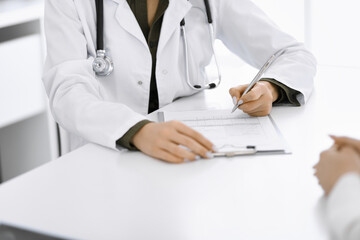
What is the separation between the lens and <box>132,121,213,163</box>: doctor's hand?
1196 mm

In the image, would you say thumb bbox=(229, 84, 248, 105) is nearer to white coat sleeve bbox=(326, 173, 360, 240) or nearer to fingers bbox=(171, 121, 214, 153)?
fingers bbox=(171, 121, 214, 153)

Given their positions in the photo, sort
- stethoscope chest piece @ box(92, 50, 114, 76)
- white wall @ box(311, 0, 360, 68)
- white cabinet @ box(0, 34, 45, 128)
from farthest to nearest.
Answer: white wall @ box(311, 0, 360, 68)
white cabinet @ box(0, 34, 45, 128)
stethoscope chest piece @ box(92, 50, 114, 76)

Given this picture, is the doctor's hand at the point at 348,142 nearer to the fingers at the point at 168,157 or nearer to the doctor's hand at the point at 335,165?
the doctor's hand at the point at 335,165

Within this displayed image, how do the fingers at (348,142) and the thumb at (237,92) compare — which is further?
the thumb at (237,92)

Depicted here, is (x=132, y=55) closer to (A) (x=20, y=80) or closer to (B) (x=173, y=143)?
(B) (x=173, y=143)

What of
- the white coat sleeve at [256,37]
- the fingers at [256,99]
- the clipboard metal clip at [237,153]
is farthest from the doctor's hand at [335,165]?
the white coat sleeve at [256,37]

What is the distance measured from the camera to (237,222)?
965 millimetres

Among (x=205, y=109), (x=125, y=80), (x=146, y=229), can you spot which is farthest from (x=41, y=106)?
(x=146, y=229)

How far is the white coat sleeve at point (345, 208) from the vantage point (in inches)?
33.5

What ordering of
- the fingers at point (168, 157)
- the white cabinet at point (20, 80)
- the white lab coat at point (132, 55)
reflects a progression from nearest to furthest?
1. the fingers at point (168, 157)
2. the white lab coat at point (132, 55)
3. the white cabinet at point (20, 80)

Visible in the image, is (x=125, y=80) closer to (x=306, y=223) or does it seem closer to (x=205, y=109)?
(x=205, y=109)

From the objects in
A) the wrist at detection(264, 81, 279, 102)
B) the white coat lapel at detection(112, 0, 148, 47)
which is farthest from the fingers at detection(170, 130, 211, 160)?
the white coat lapel at detection(112, 0, 148, 47)

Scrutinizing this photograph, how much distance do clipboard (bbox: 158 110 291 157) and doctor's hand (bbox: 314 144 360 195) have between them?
18cm

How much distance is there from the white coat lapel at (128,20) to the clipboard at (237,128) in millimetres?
239
